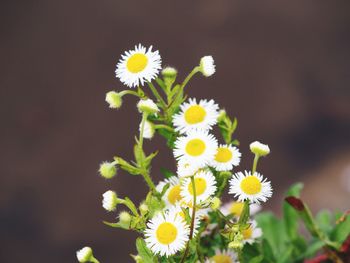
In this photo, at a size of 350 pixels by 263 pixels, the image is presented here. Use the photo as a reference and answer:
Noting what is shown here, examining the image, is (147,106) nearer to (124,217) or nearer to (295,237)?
(124,217)

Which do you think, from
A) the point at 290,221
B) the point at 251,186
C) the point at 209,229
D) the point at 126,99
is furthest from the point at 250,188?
the point at 126,99

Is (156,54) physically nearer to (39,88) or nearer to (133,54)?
(133,54)

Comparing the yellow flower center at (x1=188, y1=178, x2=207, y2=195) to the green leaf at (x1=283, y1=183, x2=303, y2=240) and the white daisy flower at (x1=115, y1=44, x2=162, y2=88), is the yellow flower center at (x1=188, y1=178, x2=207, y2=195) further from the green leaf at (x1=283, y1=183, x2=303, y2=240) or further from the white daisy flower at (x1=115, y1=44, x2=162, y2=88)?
the green leaf at (x1=283, y1=183, x2=303, y2=240)

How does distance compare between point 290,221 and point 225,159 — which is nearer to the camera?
point 225,159

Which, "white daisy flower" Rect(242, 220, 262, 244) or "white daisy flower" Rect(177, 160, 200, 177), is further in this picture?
"white daisy flower" Rect(242, 220, 262, 244)

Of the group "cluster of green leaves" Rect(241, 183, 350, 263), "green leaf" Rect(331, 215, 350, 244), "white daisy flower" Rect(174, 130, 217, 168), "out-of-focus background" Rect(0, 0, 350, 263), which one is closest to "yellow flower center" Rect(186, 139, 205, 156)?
"white daisy flower" Rect(174, 130, 217, 168)

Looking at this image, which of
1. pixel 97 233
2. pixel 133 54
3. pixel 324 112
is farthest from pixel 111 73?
pixel 133 54
